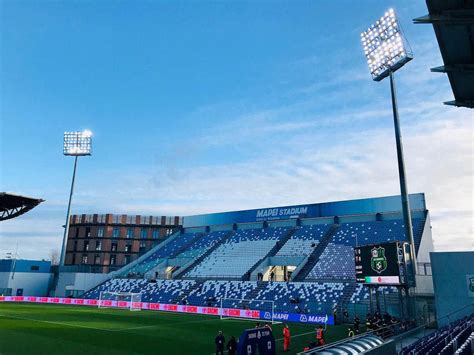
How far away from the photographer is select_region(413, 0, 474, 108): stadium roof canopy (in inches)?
395

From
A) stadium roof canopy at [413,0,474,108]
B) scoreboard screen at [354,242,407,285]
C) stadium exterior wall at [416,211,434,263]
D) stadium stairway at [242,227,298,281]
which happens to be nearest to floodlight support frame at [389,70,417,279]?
scoreboard screen at [354,242,407,285]

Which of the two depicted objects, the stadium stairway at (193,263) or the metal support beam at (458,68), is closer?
the metal support beam at (458,68)

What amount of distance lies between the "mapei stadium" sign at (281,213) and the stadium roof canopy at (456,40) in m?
52.2

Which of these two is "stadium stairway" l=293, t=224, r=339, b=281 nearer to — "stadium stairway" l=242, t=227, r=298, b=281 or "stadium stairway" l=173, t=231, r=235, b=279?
"stadium stairway" l=242, t=227, r=298, b=281

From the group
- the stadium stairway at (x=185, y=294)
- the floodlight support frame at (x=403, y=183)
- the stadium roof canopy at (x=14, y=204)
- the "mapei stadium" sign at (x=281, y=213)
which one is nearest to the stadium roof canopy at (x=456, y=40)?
the stadium roof canopy at (x=14, y=204)

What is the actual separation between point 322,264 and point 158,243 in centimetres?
3855

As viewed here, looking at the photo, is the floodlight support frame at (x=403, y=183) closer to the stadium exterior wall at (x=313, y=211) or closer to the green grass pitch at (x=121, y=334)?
the green grass pitch at (x=121, y=334)

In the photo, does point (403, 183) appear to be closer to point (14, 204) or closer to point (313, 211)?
point (313, 211)

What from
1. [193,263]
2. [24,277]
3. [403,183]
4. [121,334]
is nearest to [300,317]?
[403,183]

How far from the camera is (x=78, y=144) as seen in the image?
7419 cm

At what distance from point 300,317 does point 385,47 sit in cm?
3086

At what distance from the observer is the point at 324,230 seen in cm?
6012

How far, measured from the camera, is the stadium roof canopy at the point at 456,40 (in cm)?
1003

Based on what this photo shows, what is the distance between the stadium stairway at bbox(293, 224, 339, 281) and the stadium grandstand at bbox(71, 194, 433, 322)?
15 cm
